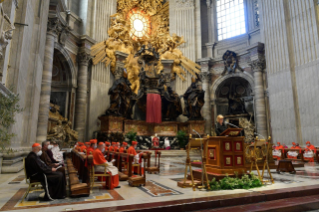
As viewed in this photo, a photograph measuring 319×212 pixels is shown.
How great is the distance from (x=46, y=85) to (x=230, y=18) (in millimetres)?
15209

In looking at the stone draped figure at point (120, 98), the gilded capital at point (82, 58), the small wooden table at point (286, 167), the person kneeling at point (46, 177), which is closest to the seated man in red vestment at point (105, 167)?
the person kneeling at point (46, 177)

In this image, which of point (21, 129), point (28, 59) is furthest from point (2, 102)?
point (28, 59)

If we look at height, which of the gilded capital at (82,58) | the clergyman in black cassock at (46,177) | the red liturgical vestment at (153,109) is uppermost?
the gilded capital at (82,58)

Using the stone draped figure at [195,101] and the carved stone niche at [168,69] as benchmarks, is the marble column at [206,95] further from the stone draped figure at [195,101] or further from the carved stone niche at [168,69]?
the carved stone niche at [168,69]

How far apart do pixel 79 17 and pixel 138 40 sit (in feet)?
16.6

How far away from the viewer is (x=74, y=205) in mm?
3232

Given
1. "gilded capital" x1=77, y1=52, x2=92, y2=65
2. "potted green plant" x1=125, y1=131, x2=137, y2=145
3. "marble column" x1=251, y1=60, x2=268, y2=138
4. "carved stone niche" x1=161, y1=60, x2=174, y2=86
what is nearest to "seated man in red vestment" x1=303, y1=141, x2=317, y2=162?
"marble column" x1=251, y1=60, x2=268, y2=138

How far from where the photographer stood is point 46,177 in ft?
11.7

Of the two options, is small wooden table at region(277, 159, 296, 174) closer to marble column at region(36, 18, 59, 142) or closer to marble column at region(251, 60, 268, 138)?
marble column at region(251, 60, 268, 138)

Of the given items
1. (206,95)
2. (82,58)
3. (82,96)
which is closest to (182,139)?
(206,95)

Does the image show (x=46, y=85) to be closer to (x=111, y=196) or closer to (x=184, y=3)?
(x=111, y=196)

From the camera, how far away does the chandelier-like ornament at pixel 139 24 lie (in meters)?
19.2

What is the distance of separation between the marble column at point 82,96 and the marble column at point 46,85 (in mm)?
3286

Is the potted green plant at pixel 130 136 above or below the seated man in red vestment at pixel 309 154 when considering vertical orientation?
above
